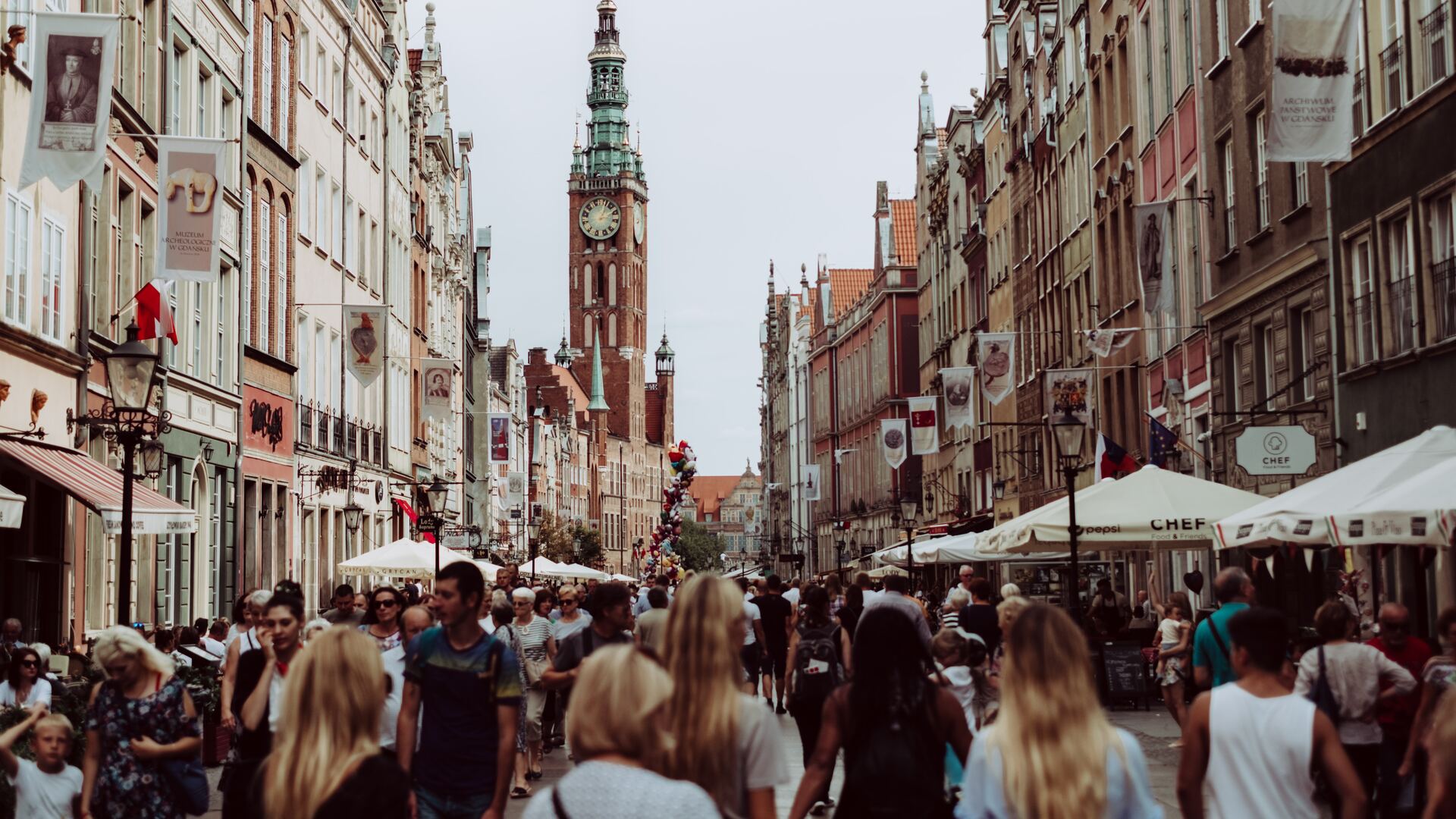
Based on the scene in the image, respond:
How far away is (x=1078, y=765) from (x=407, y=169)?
47.0m

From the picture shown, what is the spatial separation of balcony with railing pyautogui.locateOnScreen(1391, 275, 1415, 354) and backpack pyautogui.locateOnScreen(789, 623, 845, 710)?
9.92 m

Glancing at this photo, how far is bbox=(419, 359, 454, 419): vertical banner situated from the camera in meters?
39.5

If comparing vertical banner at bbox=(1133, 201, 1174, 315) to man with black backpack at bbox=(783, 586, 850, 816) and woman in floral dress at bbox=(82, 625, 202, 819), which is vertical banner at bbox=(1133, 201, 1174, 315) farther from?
woman in floral dress at bbox=(82, 625, 202, 819)

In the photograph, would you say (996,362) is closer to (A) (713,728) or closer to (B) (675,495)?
(A) (713,728)

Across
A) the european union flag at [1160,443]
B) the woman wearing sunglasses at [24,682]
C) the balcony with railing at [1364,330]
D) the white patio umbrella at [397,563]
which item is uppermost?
the balcony with railing at [1364,330]

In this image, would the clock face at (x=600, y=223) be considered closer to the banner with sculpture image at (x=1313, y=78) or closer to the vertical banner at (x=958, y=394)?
the vertical banner at (x=958, y=394)

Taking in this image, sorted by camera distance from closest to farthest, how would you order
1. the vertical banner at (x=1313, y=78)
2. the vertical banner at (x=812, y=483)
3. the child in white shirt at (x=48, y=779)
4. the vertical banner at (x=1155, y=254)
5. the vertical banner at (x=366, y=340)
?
the child in white shirt at (x=48, y=779) < the vertical banner at (x=1313, y=78) < the vertical banner at (x=1155, y=254) < the vertical banner at (x=366, y=340) < the vertical banner at (x=812, y=483)

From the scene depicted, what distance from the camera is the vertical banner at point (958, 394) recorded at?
41.5 m

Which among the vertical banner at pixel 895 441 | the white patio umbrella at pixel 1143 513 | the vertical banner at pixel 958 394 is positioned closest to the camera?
the white patio umbrella at pixel 1143 513

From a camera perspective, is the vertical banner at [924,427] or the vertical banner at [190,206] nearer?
the vertical banner at [190,206]

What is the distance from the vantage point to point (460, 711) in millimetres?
8328

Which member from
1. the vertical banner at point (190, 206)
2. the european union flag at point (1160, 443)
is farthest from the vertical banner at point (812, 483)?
the vertical banner at point (190, 206)

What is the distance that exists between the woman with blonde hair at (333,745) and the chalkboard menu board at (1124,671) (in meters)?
17.3

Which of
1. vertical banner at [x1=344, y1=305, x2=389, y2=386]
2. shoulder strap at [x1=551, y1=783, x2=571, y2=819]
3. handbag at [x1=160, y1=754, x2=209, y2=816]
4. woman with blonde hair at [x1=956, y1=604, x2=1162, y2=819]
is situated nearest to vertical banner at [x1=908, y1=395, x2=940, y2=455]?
vertical banner at [x1=344, y1=305, x2=389, y2=386]
